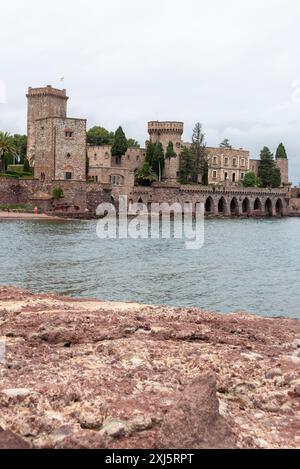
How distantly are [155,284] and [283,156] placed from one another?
322ft

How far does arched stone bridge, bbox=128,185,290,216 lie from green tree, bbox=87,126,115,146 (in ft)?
75.6

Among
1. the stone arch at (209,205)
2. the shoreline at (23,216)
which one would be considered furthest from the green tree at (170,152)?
the shoreline at (23,216)

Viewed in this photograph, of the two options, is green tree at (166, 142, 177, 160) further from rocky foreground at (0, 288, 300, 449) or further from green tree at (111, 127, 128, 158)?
rocky foreground at (0, 288, 300, 449)

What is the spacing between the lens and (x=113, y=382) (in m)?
7.48

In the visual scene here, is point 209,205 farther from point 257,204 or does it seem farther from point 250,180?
point 250,180

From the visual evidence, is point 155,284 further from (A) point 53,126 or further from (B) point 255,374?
(A) point 53,126

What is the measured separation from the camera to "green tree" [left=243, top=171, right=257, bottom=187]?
106625mm

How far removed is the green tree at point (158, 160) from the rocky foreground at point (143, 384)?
7821 cm

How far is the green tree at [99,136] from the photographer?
357ft

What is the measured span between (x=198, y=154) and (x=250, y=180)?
15.9m

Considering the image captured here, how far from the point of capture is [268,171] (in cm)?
11138

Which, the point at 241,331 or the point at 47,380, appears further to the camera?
the point at 241,331
